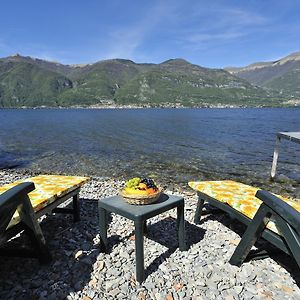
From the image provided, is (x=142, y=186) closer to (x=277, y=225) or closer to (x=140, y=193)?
(x=140, y=193)

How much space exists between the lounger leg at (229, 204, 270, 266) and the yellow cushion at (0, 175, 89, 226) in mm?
4472

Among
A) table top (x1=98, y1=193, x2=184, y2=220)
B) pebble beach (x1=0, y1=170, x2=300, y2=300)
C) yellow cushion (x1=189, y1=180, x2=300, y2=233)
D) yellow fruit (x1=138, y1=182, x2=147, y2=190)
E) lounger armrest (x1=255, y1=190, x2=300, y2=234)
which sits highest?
lounger armrest (x1=255, y1=190, x2=300, y2=234)

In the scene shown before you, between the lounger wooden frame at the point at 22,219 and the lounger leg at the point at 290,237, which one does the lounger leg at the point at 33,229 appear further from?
the lounger leg at the point at 290,237

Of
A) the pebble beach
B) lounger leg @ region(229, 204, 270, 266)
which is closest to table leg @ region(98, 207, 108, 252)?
the pebble beach

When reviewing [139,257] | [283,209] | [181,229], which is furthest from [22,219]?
[283,209]

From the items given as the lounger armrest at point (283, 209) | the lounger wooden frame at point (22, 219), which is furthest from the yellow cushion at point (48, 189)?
the lounger armrest at point (283, 209)

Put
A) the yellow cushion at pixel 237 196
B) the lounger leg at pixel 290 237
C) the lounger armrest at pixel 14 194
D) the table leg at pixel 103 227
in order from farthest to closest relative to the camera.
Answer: the table leg at pixel 103 227, the yellow cushion at pixel 237 196, the lounger armrest at pixel 14 194, the lounger leg at pixel 290 237

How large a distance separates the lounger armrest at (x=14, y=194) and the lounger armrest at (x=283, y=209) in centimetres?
462

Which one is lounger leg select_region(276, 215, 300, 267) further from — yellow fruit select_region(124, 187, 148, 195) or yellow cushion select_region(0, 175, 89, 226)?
yellow cushion select_region(0, 175, 89, 226)

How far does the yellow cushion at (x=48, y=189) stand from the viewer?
6119 millimetres

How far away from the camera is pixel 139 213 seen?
547cm

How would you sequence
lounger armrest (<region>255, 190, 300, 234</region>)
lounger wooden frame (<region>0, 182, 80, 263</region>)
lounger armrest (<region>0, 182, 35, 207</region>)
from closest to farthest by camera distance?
lounger armrest (<region>255, 190, 300, 234</region>), lounger armrest (<region>0, 182, 35, 207</region>), lounger wooden frame (<region>0, 182, 80, 263</region>)

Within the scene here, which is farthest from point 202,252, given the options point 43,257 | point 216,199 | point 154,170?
point 154,170

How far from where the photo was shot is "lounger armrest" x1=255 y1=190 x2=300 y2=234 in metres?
4.38
